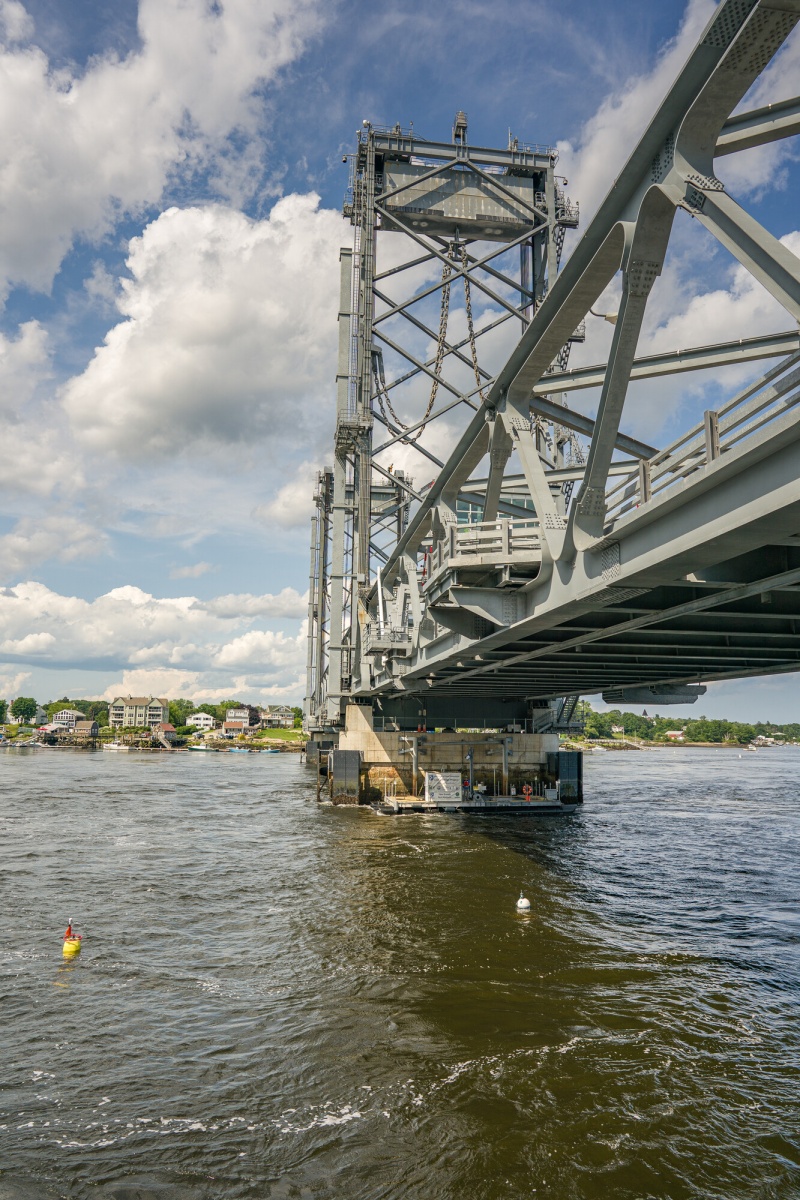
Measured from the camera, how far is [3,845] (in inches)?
1174

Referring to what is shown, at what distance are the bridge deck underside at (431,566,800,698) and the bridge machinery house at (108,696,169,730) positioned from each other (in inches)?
7025

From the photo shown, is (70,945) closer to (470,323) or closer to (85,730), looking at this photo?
(470,323)

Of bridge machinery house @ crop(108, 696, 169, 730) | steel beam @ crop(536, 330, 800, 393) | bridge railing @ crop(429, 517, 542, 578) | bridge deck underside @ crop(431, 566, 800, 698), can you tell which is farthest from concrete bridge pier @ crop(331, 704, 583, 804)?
bridge machinery house @ crop(108, 696, 169, 730)

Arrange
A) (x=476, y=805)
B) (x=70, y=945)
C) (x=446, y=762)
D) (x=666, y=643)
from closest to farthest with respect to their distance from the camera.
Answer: (x=70, y=945)
(x=666, y=643)
(x=476, y=805)
(x=446, y=762)

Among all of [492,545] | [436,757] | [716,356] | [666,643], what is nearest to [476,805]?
[436,757]

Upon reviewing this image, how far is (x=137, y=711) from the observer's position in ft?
639

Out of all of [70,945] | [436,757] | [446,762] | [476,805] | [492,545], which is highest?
[492,545]

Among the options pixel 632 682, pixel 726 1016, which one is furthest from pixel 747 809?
pixel 726 1016

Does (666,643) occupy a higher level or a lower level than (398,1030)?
higher

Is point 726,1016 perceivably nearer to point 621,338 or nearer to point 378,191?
point 621,338

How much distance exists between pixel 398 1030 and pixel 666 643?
1103cm

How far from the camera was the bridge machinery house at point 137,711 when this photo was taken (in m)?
195

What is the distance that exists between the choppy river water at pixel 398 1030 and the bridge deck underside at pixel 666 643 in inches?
264

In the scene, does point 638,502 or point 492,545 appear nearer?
point 638,502
